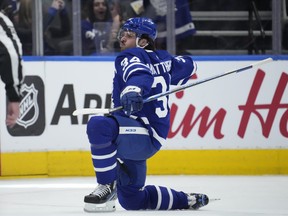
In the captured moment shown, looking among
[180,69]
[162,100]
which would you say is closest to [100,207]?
[162,100]

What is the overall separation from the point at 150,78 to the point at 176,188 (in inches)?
74.0

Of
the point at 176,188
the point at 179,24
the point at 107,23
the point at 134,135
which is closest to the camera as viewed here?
the point at 134,135

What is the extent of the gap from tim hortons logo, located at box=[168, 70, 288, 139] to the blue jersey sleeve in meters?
2.32

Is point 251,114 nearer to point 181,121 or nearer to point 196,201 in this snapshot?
point 181,121

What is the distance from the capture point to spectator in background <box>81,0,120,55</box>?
25.7 ft

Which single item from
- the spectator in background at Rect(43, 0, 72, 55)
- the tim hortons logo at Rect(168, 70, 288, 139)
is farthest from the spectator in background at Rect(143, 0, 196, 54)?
the spectator in background at Rect(43, 0, 72, 55)

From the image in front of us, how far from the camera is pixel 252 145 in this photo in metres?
7.71

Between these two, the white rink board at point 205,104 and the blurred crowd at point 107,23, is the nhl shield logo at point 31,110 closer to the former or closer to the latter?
the white rink board at point 205,104

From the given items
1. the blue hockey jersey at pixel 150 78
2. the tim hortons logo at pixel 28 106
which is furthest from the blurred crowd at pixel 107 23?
the blue hockey jersey at pixel 150 78

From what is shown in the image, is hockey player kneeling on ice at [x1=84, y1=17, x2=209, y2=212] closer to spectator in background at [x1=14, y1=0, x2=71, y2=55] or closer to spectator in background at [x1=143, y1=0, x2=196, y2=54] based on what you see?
spectator in background at [x1=14, y1=0, x2=71, y2=55]

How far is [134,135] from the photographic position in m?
5.01

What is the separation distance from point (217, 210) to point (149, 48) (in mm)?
955

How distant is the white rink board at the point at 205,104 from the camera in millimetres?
7582

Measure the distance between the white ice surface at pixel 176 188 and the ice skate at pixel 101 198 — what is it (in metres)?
0.05
